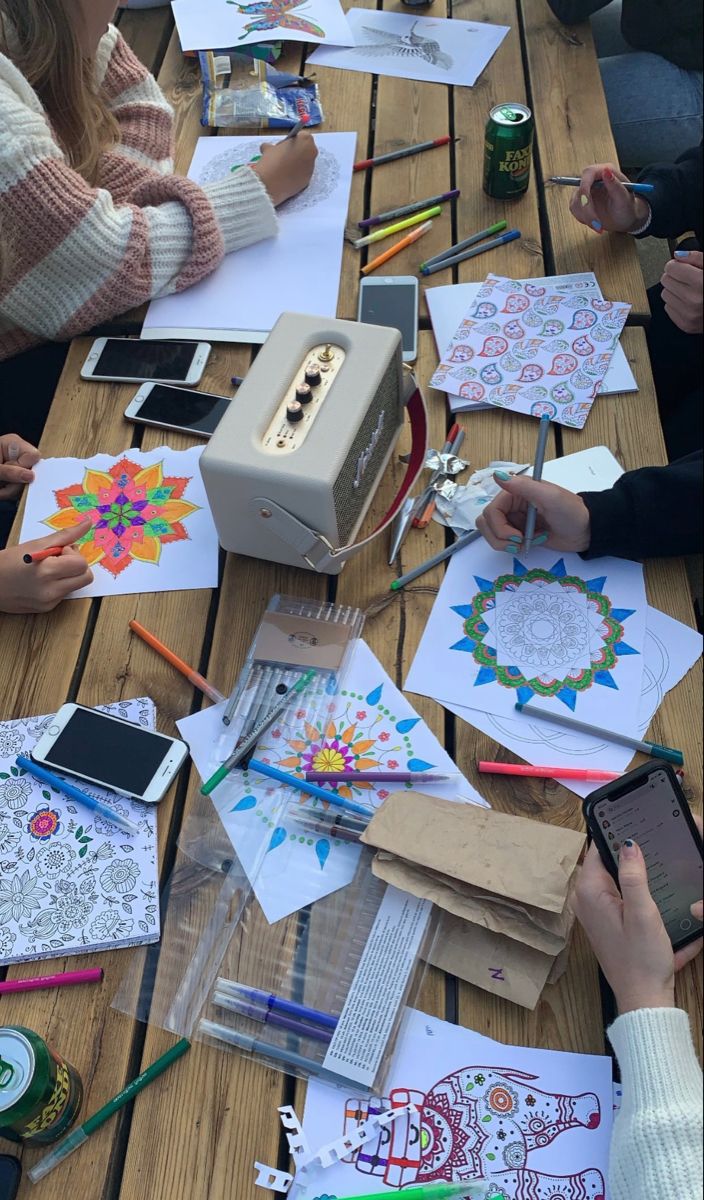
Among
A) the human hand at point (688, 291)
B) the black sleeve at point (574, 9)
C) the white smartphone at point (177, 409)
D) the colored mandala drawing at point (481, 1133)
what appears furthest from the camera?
the black sleeve at point (574, 9)

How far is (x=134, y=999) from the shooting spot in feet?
2.18

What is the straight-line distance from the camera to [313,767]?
764mm

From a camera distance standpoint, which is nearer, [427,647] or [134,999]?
[134,999]

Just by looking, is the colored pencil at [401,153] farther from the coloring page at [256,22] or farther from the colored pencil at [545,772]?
the colored pencil at [545,772]

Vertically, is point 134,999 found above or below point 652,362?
below

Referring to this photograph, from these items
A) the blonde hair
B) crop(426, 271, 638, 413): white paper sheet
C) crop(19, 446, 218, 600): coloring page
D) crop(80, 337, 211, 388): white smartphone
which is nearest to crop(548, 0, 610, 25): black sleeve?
crop(426, 271, 638, 413): white paper sheet

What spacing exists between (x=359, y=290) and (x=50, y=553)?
0.52 meters

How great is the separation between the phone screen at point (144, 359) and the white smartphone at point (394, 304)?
221 millimetres

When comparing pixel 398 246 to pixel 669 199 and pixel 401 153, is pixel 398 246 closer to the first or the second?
pixel 401 153

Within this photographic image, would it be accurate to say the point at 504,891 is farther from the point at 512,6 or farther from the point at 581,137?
the point at 512,6

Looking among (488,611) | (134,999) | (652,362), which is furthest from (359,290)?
(134,999)

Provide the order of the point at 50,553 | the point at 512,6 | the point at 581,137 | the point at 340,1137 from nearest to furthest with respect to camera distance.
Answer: the point at 340,1137
the point at 50,553
the point at 581,137
the point at 512,6

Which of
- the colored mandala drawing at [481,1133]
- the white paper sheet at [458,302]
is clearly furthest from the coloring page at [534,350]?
the colored mandala drawing at [481,1133]

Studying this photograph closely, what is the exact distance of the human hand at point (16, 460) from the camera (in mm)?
983
